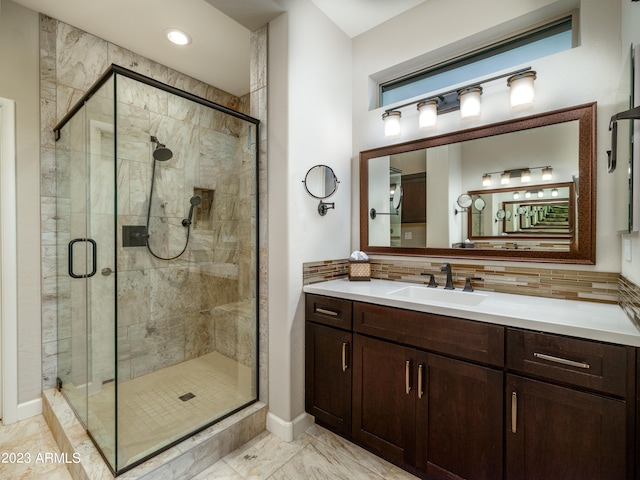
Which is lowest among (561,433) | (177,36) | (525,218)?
(561,433)

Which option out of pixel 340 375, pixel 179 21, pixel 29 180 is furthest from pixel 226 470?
pixel 179 21

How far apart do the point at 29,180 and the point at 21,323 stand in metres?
0.97

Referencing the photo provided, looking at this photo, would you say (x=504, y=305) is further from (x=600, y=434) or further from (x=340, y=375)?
(x=340, y=375)

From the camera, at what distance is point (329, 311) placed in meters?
1.82

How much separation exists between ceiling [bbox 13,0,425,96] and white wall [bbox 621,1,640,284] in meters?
1.21

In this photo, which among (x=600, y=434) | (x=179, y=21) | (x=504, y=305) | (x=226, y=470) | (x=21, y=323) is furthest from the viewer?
(x=179, y=21)

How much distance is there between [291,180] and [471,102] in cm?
123

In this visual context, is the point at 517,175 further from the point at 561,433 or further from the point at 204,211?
the point at 204,211

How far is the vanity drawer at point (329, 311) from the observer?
1.75m

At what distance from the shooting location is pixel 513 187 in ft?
5.93

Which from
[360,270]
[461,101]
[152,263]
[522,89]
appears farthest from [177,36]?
[522,89]

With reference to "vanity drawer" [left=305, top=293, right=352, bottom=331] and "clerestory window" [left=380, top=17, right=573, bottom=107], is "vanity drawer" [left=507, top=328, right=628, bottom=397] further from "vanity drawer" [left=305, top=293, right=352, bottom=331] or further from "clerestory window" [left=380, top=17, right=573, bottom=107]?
"clerestory window" [left=380, top=17, right=573, bottom=107]

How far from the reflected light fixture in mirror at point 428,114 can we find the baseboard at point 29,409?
3290 millimetres

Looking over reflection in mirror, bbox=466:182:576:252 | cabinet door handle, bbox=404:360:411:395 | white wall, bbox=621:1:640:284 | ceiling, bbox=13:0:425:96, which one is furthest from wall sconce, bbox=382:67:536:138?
cabinet door handle, bbox=404:360:411:395
